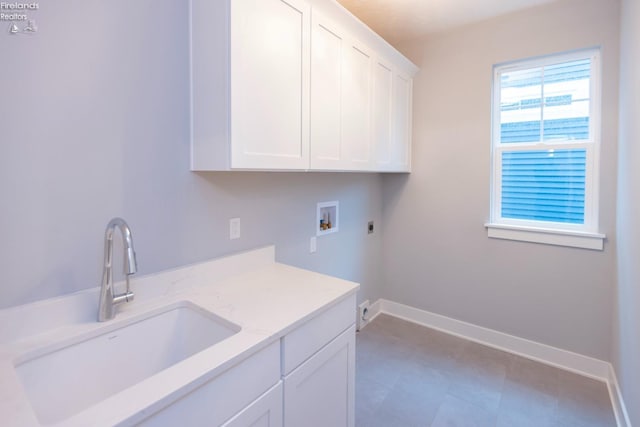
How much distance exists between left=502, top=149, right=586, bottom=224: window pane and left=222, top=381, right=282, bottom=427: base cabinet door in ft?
7.45

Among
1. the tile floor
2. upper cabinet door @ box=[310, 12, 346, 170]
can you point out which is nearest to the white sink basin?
upper cabinet door @ box=[310, 12, 346, 170]

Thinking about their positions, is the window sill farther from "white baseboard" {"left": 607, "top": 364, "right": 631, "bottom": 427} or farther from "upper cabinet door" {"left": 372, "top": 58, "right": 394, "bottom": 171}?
"upper cabinet door" {"left": 372, "top": 58, "right": 394, "bottom": 171}

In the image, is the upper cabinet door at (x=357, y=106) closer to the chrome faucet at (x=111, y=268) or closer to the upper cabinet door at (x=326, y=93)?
the upper cabinet door at (x=326, y=93)

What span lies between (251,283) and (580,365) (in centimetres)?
237

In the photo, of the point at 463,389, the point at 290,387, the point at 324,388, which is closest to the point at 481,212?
the point at 463,389

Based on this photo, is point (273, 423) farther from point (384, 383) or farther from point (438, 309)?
point (438, 309)

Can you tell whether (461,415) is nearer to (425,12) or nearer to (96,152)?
(96,152)

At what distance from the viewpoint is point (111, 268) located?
1.12 metres

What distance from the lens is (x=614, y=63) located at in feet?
6.61

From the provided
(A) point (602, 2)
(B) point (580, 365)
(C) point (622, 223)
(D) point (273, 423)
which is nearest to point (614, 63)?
(A) point (602, 2)

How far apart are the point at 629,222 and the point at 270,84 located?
197cm

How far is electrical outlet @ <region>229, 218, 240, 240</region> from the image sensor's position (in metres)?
1.65

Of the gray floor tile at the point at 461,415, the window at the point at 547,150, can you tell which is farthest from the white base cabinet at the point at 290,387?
the window at the point at 547,150

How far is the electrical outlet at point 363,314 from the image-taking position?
2826mm
